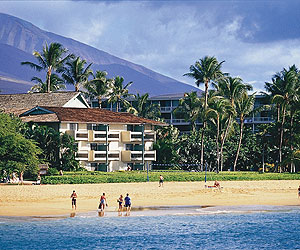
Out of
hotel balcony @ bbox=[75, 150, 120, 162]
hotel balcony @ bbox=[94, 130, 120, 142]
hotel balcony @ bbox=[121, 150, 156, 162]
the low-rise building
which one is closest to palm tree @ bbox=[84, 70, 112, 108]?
the low-rise building

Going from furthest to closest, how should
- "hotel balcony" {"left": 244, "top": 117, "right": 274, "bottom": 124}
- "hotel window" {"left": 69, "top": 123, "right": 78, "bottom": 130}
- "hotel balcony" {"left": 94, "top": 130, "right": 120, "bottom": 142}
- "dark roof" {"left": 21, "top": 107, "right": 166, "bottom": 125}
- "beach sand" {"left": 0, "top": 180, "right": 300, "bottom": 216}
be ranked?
"hotel balcony" {"left": 244, "top": 117, "right": 274, "bottom": 124} < "hotel balcony" {"left": 94, "top": 130, "right": 120, "bottom": 142} < "hotel window" {"left": 69, "top": 123, "right": 78, "bottom": 130} < "dark roof" {"left": 21, "top": 107, "right": 166, "bottom": 125} < "beach sand" {"left": 0, "top": 180, "right": 300, "bottom": 216}

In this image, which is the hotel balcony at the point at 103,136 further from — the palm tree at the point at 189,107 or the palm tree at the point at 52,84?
the palm tree at the point at 52,84

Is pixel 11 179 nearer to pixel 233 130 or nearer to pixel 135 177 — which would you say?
pixel 135 177

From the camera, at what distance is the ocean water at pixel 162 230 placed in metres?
38.3

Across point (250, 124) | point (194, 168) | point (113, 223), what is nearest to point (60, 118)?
point (194, 168)

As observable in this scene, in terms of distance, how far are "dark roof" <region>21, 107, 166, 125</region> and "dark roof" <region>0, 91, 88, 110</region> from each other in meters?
5.44

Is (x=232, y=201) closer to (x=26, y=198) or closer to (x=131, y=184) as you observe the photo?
(x=131, y=184)

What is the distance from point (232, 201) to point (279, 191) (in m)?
11.8

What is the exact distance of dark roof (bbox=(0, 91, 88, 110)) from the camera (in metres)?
96.6

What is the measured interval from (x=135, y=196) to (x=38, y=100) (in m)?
43.4

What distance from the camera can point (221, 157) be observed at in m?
94.2

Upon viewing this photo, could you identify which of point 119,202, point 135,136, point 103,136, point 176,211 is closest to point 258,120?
point 135,136

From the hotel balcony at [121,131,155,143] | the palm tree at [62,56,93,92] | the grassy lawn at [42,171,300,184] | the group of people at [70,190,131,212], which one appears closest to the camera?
the group of people at [70,190,131,212]

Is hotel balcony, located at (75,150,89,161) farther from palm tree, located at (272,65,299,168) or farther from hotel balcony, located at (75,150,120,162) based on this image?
palm tree, located at (272,65,299,168)
